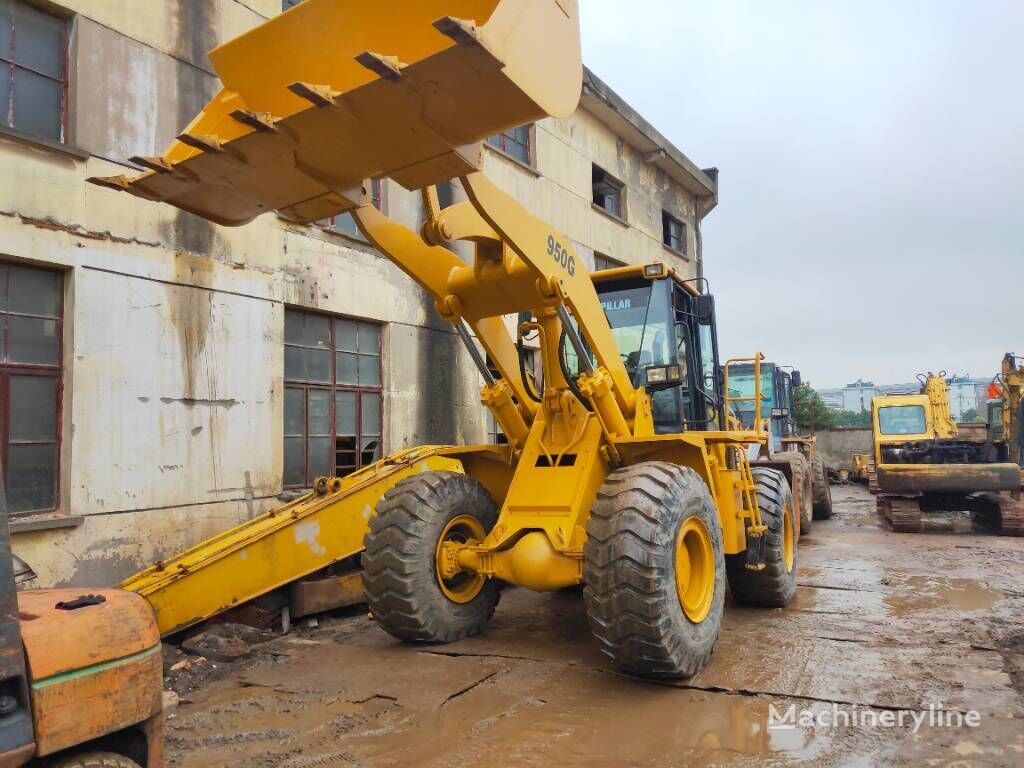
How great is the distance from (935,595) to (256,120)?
290 inches

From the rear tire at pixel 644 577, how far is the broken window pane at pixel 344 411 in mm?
5484

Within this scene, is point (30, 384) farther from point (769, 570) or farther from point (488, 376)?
point (769, 570)

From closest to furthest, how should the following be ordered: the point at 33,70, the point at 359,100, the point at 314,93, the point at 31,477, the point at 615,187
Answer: the point at 314,93 → the point at 359,100 → the point at 31,477 → the point at 33,70 → the point at 615,187

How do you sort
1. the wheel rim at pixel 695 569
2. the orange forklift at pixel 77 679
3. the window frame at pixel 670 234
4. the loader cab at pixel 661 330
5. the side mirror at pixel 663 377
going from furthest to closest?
1. the window frame at pixel 670 234
2. the loader cab at pixel 661 330
3. the side mirror at pixel 663 377
4. the wheel rim at pixel 695 569
5. the orange forklift at pixel 77 679

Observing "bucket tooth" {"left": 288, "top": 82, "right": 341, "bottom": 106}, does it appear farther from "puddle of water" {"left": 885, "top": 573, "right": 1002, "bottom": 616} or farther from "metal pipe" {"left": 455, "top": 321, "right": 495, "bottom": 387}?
"puddle of water" {"left": 885, "top": 573, "right": 1002, "bottom": 616}

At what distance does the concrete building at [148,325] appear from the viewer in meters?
6.62

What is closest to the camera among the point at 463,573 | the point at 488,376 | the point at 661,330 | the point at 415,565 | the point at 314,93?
the point at 314,93

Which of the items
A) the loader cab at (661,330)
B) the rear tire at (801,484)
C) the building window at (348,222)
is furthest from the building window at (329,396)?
the rear tire at (801,484)

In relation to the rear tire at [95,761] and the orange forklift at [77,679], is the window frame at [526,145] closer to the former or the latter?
the orange forklift at [77,679]

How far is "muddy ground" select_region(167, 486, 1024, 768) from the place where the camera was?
12.4ft

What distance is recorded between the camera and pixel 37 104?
22.5 feet

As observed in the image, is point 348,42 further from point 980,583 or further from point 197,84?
point 980,583

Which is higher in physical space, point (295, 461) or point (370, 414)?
point (370, 414)

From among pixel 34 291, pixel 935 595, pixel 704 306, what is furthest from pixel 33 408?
pixel 935 595
